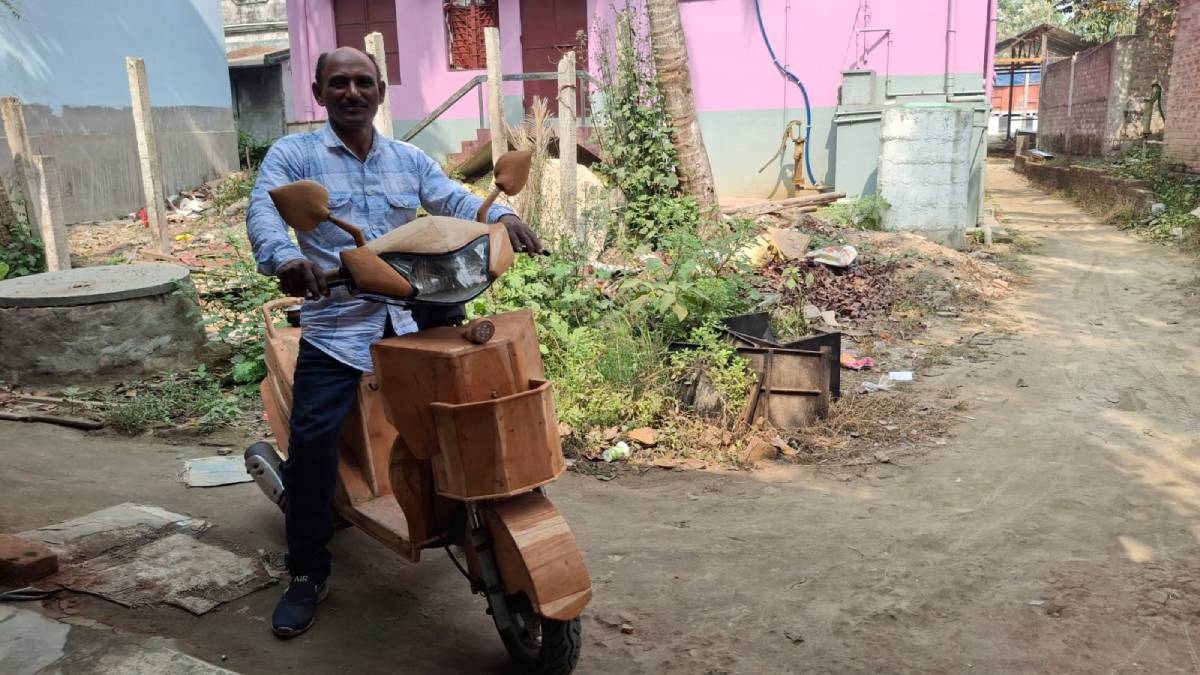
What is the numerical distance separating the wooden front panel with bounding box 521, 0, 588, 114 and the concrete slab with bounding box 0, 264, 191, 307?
1006 centimetres

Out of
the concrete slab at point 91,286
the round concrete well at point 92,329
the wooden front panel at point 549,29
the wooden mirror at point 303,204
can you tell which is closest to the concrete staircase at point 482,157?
the wooden front panel at point 549,29

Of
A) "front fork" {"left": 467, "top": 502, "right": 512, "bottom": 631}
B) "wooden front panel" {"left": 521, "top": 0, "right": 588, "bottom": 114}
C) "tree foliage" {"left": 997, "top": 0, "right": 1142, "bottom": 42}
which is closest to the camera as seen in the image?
"front fork" {"left": 467, "top": 502, "right": 512, "bottom": 631}

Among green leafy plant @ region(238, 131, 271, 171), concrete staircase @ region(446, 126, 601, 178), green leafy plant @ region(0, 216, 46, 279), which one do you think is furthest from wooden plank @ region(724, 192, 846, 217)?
green leafy plant @ region(238, 131, 271, 171)

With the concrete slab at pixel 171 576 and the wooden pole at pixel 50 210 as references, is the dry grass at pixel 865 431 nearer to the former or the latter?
the concrete slab at pixel 171 576

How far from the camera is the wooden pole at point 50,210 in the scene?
763 cm

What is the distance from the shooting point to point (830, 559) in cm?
372

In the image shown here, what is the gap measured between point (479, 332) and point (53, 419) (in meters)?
4.07

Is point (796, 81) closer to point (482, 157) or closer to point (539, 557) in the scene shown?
point (482, 157)

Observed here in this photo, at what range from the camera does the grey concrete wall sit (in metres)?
12.1

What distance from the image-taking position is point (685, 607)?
328 cm

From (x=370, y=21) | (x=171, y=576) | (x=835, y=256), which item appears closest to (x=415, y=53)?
(x=370, y=21)

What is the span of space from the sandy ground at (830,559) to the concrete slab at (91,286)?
892 mm

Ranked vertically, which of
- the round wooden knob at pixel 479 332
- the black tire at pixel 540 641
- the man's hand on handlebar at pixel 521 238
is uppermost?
the man's hand on handlebar at pixel 521 238

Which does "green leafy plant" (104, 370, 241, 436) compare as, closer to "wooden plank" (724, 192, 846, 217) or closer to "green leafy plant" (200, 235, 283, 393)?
"green leafy plant" (200, 235, 283, 393)
